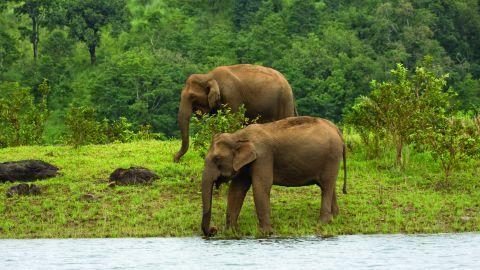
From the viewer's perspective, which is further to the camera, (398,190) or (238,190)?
(398,190)

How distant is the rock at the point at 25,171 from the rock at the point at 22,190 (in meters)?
1.37

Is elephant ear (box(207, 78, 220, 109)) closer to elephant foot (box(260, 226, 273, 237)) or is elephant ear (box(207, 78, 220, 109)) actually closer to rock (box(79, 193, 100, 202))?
rock (box(79, 193, 100, 202))

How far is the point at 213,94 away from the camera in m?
24.6

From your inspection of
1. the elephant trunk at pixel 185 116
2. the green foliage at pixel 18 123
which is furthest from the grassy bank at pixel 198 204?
the green foliage at pixel 18 123

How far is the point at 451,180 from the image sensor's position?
2417 centimetres

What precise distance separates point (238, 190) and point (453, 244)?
4524mm

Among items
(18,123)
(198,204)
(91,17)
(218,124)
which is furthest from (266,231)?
(91,17)

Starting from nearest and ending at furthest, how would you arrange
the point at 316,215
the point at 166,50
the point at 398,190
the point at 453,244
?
the point at 453,244
the point at 316,215
the point at 398,190
the point at 166,50

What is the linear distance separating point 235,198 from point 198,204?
2165 mm

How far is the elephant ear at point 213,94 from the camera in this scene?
80.7ft

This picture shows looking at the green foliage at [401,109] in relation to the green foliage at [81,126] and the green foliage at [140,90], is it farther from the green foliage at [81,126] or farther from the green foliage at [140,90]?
the green foliage at [140,90]

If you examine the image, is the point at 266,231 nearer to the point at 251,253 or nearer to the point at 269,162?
the point at 269,162

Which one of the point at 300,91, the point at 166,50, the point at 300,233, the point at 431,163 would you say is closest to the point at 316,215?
the point at 300,233

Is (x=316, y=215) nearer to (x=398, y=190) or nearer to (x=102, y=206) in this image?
(x=398, y=190)
